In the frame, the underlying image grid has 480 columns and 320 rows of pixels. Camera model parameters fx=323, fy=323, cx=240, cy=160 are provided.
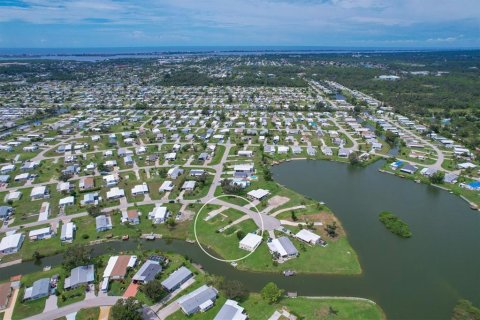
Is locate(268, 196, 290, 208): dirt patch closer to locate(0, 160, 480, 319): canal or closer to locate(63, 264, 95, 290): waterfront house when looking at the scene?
locate(0, 160, 480, 319): canal

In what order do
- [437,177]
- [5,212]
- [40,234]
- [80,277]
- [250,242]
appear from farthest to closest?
[437,177], [5,212], [40,234], [250,242], [80,277]

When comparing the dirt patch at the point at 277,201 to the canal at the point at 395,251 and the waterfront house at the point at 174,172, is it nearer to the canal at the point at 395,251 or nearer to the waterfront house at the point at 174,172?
the canal at the point at 395,251

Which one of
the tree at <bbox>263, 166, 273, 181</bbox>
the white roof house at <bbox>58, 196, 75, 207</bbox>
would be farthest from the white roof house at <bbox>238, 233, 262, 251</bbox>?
the white roof house at <bbox>58, 196, 75, 207</bbox>

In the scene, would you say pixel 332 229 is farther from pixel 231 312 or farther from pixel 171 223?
pixel 171 223

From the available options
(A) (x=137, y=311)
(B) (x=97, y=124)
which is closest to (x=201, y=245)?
(A) (x=137, y=311)

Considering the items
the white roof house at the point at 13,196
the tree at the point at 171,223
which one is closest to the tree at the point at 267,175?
the tree at the point at 171,223

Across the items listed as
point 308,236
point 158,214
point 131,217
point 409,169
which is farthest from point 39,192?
point 409,169

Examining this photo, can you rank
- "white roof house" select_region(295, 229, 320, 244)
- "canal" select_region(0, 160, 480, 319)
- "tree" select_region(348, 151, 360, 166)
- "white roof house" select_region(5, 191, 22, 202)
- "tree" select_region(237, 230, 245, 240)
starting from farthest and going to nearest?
"tree" select_region(348, 151, 360, 166), "white roof house" select_region(5, 191, 22, 202), "tree" select_region(237, 230, 245, 240), "white roof house" select_region(295, 229, 320, 244), "canal" select_region(0, 160, 480, 319)
